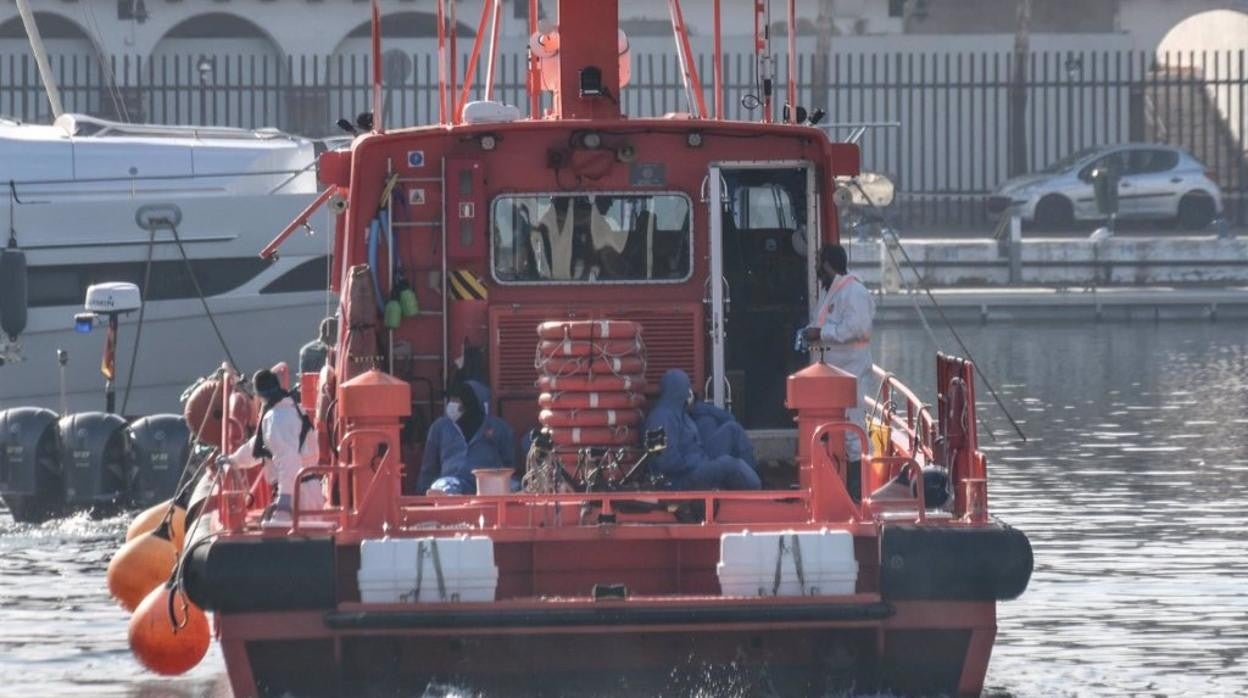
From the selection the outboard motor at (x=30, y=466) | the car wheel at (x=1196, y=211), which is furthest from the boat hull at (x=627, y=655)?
the car wheel at (x=1196, y=211)

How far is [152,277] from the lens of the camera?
2145cm

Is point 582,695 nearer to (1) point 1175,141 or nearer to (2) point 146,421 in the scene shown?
(2) point 146,421

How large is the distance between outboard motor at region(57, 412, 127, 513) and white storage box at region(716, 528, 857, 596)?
7835 mm

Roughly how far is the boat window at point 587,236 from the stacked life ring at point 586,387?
1143 mm

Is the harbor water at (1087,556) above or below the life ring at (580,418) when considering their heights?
below

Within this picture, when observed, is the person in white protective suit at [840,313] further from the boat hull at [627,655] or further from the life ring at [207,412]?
the life ring at [207,412]

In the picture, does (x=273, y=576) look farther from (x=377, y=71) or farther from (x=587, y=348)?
(x=377, y=71)

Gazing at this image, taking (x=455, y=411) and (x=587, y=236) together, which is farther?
(x=587, y=236)

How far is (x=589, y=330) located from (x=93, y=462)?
20.5 ft

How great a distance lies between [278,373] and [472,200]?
5.45 ft

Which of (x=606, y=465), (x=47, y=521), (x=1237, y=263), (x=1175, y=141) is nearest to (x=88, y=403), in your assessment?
(x=47, y=521)

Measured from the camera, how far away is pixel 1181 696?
10648 millimetres

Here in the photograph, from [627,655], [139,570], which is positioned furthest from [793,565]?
[139,570]

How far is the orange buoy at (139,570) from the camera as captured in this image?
11.8 meters
